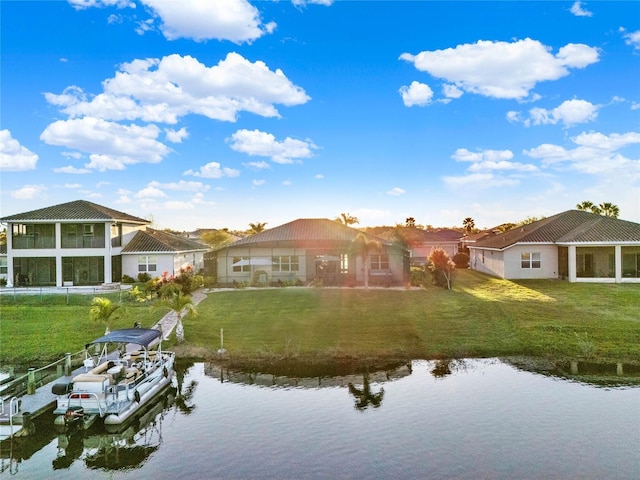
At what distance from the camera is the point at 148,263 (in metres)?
42.1

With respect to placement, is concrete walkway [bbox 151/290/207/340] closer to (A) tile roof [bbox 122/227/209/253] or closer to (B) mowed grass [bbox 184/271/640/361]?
(B) mowed grass [bbox 184/271/640/361]

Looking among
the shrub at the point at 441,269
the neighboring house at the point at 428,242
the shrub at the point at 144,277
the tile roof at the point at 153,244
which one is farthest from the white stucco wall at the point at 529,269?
the shrub at the point at 144,277

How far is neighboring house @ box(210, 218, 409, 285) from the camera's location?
138 feet

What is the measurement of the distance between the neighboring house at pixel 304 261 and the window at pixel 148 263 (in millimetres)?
4928

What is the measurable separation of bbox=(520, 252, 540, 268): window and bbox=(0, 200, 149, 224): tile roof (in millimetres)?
36786

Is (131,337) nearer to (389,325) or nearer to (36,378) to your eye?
(36,378)

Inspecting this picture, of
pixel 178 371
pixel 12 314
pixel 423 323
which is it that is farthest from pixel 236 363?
pixel 12 314

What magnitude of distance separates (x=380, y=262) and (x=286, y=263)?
8.69 meters

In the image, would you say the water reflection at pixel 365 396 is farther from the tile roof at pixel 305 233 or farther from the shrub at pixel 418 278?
the tile roof at pixel 305 233

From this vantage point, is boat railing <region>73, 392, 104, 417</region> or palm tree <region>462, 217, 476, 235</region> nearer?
boat railing <region>73, 392, 104, 417</region>

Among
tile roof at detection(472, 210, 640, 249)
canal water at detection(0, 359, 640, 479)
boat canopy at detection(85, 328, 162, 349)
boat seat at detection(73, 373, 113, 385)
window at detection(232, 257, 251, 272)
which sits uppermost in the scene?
tile roof at detection(472, 210, 640, 249)

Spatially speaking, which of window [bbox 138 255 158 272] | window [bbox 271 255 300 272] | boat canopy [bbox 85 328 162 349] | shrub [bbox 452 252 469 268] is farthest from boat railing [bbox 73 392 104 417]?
shrub [bbox 452 252 469 268]

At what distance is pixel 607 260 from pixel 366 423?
34.8 m

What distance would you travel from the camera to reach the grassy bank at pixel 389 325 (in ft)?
78.9
